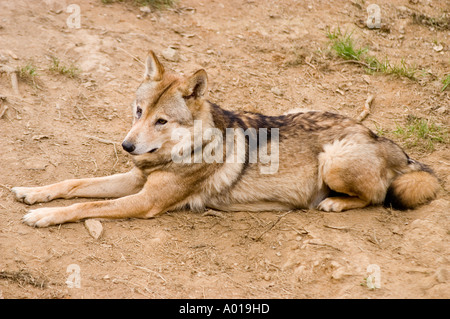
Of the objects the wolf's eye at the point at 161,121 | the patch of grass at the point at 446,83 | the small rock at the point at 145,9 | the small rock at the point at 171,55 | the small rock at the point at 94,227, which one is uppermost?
the small rock at the point at 145,9

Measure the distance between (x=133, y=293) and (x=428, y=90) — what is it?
5.87m

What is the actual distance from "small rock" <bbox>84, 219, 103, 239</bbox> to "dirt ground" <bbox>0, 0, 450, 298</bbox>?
0.22 ft

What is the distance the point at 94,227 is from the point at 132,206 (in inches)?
17.6

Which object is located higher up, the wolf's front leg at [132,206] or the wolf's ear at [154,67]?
the wolf's ear at [154,67]

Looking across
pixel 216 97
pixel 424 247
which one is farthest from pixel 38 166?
pixel 424 247

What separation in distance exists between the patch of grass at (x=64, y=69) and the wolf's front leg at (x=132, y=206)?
2.71 meters

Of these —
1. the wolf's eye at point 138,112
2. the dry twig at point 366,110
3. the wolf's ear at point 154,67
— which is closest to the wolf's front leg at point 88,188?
the wolf's eye at point 138,112

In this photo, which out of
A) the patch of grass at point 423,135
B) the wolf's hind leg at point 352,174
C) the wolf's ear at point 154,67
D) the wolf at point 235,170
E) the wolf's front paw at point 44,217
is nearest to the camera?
the wolf's front paw at point 44,217

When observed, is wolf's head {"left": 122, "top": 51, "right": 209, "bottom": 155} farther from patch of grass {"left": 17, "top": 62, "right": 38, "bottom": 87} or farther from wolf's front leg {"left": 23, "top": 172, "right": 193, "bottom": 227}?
patch of grass {"left": 17, "top": 62, "right": 38, "bottom": 87}

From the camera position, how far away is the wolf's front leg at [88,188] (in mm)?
5137

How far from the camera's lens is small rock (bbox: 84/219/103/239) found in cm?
476

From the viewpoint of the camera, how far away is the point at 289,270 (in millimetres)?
4504

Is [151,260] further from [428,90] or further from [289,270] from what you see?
[428,90]

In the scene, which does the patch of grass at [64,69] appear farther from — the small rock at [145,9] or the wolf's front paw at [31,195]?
the wolf's front paw at [31,195]
